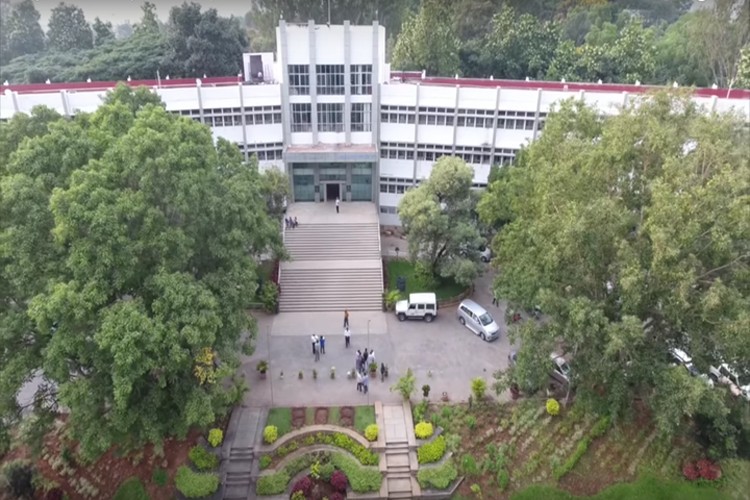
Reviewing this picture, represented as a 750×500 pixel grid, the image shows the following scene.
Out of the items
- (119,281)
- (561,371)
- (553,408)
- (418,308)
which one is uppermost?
(119,281)

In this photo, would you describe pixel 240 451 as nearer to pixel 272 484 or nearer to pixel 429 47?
pixel 272 484

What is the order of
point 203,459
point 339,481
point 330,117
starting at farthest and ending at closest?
point 330,117 → point 203,459 → point 339,481

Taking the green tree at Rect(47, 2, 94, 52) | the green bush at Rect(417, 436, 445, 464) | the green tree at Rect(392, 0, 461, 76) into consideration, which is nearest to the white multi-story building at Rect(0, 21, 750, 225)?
the green tree at Rect(392, 0, 461, 76)

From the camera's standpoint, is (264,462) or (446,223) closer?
(264,462)

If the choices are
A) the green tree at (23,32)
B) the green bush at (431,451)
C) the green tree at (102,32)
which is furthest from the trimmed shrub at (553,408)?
the green tree at (23,32)

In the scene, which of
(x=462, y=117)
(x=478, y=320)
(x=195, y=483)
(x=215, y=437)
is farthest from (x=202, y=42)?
(x=195, y=483)

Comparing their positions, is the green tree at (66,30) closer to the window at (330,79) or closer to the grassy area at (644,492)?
the window at (330,79)

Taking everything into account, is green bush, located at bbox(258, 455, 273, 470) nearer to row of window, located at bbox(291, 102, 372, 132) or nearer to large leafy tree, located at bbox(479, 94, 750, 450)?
large leafy tree, located at bbox(479, 94, 750, 450)
